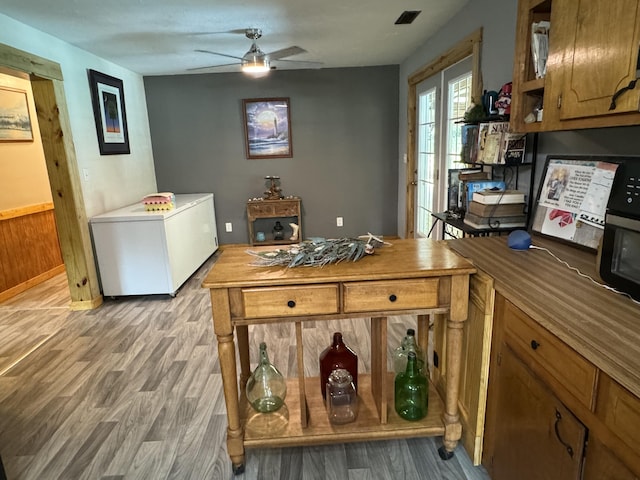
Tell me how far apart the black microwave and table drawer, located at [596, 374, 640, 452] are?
390 mm

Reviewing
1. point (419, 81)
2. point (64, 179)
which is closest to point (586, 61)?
point (419, 81)

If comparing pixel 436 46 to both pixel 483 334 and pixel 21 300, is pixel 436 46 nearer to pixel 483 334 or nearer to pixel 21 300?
pixel 483 334

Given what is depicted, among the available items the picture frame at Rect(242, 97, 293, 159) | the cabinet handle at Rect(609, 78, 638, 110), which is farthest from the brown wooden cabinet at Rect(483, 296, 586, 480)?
the picture frame at Rect(242, 97, 293, 159)

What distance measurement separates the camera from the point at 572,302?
113 cm

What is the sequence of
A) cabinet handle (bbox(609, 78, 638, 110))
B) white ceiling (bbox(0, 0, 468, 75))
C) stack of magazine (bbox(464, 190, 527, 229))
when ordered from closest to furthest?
cabinet handle (bbox(609, 78, 638, 110)) → stack of magazine (bbox(464, 190, 527, 229)) → white ceiling (bbox(0, 0, 468, 75))

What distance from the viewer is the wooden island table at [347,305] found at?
4.58 feet

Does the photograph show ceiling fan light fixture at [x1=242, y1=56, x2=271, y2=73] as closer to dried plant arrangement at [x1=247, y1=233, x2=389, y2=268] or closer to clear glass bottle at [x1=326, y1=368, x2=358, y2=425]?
dried plant arrangement at [x1=247, y1=233, x2=389, y2=268]

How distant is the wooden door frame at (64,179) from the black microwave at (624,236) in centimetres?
355

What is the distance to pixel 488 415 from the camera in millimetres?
1479

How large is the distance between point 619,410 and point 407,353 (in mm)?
875

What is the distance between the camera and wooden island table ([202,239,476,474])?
1395mm

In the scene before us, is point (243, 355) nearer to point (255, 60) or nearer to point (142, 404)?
point (142, 404)

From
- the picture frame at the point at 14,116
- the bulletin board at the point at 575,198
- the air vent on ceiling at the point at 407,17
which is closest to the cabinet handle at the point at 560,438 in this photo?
the bulletin board at the point at 575,198

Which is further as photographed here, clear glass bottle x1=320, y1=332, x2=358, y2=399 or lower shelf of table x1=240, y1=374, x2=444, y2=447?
clear glass bottle x1=320, y1=332, x2=358, y2=399
